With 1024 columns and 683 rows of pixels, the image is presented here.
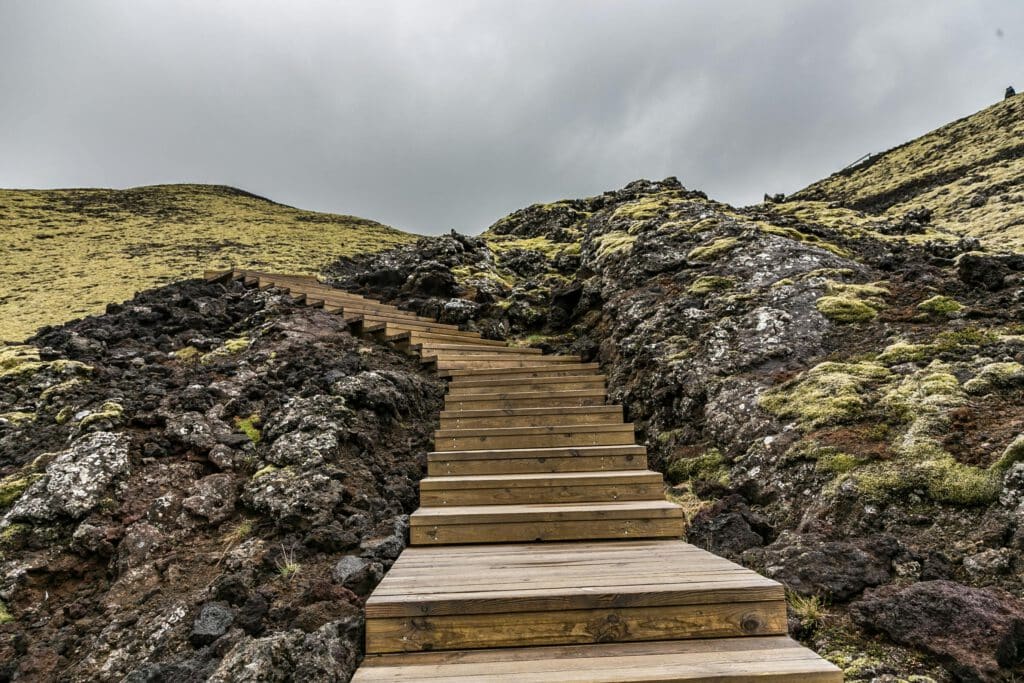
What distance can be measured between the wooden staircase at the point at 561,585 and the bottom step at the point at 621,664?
1cm

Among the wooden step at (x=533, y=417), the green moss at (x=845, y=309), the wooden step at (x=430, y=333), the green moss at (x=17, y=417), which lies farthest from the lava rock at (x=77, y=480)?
the green moss at (x=845, y=309)

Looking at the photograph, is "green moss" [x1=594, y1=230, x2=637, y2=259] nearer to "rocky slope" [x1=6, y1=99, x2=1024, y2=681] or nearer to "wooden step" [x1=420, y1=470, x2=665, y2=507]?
"rocky slope" [x1=6, y1=99, x2=1024, y2=681]

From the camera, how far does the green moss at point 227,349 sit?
8344 mm

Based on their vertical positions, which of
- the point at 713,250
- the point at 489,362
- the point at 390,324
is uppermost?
the point at 713,250

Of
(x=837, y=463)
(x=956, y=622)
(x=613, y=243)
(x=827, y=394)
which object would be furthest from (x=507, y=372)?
(x=956, y=622)

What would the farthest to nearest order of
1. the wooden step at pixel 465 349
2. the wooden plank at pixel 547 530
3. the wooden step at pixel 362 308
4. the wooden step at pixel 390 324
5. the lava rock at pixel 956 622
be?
the wooden step at pixel 362 308 → the wooden step at pixel 390 324 → the wooden step at pixel 465 349 → the wooden plank at pixel 547 530 → the lava rock at pixel 956 622

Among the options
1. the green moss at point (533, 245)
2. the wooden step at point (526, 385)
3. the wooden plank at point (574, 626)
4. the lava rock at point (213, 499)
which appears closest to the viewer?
the wooden plank at point (574, 626)

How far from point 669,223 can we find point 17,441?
38.5ft

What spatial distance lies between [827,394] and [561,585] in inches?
162

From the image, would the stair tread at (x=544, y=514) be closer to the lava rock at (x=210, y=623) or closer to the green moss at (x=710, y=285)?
the lava rock at (x=210, y=623)

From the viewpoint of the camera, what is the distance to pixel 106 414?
6.18 meters

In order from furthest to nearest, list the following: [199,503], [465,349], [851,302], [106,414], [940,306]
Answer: [465,349] → [851,302] → [940,306] → [106,414] → [199,503]

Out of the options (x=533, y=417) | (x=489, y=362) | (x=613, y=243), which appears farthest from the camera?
(x=613, y=243)

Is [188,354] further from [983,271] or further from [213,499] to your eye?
[983,271]
